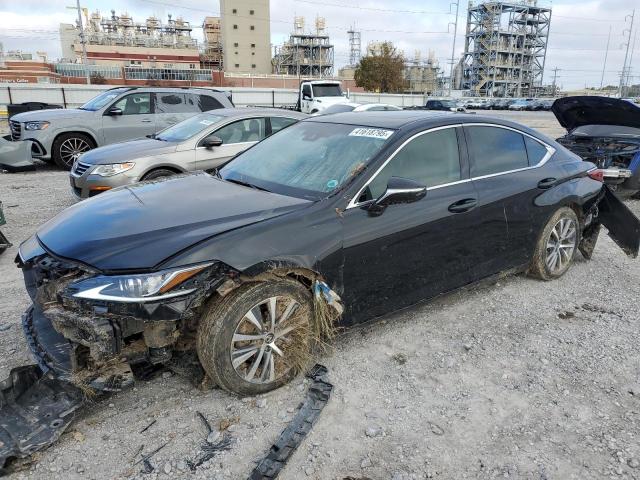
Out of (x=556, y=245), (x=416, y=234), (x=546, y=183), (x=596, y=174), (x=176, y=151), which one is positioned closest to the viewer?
(x=416, y=234)

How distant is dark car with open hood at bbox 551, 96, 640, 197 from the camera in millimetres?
7926

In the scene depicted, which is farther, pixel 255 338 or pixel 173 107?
pixel 173 107

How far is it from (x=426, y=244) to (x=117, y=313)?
2.14 meters

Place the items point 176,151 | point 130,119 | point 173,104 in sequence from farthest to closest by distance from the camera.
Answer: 1. point 173,104
2. point 130,119
3. point 176,151

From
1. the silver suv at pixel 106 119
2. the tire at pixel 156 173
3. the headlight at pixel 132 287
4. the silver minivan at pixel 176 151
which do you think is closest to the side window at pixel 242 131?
the silver minivan at pixel 176 151

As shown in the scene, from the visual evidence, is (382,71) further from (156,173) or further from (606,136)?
(156,173)

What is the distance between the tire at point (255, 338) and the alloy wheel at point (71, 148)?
923 centimetres

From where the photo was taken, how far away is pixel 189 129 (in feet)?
24.6

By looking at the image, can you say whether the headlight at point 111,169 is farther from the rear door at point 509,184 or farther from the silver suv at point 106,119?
the rear door at point 509,184

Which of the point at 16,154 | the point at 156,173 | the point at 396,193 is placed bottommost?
the point at 16,154

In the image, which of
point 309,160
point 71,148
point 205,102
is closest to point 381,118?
point 309,160

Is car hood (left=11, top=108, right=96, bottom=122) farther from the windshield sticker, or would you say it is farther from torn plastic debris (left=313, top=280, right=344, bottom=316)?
torn plastic debris (left=313, top=280, right=344, bottom=316)

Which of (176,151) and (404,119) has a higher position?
(404,119)

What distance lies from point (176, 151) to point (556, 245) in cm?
500
